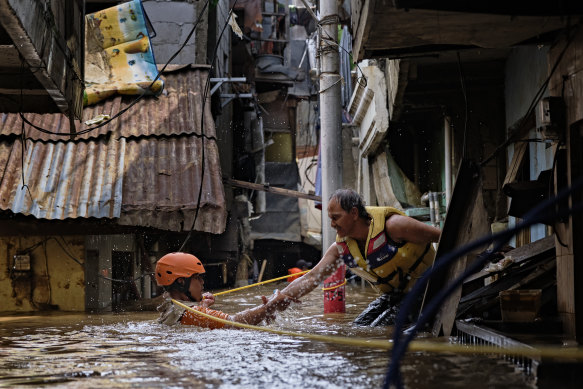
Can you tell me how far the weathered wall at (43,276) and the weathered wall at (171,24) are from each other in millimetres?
6026

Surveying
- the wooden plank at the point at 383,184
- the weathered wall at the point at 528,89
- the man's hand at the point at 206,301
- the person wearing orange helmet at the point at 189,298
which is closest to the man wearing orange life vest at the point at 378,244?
the person wearing orange helmet at the point at 189,298

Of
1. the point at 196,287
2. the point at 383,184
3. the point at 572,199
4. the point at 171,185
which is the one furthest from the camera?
the point at 383,184

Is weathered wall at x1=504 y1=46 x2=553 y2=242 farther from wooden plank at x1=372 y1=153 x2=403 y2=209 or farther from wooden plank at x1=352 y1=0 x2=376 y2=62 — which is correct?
wooden plank at x1=372 y1=153 x2=403 y2=209

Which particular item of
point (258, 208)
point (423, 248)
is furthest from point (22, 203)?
point (258, 208)

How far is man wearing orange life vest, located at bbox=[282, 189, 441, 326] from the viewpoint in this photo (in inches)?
271

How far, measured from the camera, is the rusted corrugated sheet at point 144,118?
1180cm

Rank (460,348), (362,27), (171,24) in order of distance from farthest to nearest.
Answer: (171,24), (362,27), (460,348)

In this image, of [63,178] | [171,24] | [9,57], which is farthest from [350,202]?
[171,24]

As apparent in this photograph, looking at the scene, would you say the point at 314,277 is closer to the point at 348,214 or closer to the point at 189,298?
the point at 348,214

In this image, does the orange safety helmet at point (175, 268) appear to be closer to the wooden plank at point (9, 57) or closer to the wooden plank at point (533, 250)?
the wooden plank at point (9, 57)

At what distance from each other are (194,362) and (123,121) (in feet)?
27.2

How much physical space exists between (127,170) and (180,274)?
4098mm

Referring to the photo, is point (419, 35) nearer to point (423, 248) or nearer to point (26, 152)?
point (423, 248)

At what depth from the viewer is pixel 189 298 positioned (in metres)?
7.64
